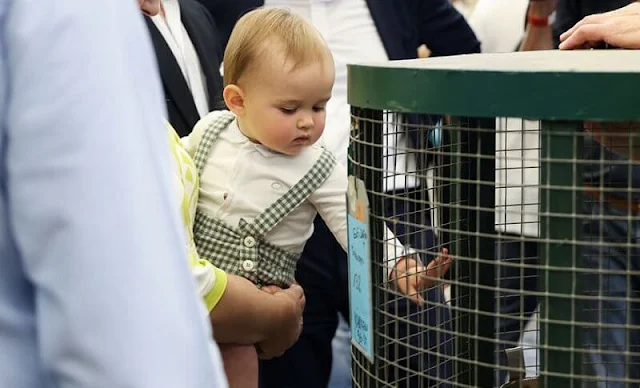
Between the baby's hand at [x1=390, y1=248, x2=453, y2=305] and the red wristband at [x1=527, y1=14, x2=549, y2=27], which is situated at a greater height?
the red wristband at [x1=527, y1=14, x2=549, y2=27]

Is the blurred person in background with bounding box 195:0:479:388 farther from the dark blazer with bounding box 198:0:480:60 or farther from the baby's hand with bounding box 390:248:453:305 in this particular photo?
the baby's hand with bounding box 390:248:453:305

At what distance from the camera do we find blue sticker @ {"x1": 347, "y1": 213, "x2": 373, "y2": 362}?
173 centimetres

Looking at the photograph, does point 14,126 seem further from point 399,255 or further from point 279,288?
point 279,288

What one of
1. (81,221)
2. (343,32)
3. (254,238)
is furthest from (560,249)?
(343,32)

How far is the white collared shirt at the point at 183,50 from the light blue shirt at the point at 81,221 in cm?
178

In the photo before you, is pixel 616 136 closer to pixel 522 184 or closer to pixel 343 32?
pixel 522 184

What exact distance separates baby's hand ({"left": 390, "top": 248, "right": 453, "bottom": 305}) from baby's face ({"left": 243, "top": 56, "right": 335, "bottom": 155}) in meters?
0.39

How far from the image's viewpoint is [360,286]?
177 cm

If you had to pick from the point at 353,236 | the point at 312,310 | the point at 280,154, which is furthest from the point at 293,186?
the point at 312,310

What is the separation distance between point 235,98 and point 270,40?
0.46 ft

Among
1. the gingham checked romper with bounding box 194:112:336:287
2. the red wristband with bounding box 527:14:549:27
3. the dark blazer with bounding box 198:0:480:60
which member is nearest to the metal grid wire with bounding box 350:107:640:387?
the gingham checked romper with bounding box 194:112:336:287

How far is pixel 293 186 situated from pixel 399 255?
13.8 inches

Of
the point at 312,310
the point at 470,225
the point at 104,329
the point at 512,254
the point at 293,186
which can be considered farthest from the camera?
the point at 512,254

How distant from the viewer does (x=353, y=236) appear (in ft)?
5.87
